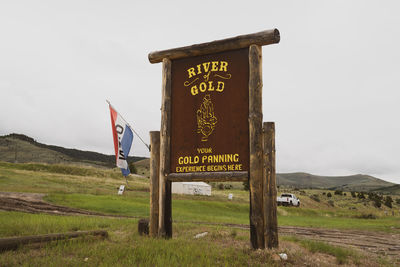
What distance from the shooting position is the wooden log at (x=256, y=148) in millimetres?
7086

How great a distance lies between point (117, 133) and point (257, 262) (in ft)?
33.5

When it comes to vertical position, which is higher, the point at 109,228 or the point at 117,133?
the point at 117,133

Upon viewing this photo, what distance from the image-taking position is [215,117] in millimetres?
8156

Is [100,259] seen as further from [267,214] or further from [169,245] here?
[267,214]

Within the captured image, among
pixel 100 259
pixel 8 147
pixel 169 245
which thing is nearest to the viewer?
pixel 100 259

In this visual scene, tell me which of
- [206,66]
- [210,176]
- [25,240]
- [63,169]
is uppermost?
[206,66]

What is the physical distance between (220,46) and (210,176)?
3.33m

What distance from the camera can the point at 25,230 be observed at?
8758 millimetres

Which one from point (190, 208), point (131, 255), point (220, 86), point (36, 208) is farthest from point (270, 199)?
point (190, 208)

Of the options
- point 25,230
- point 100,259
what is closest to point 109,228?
point 25,230

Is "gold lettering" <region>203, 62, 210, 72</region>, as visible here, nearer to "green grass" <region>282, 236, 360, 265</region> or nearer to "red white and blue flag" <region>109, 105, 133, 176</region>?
"green grass" <region>282, 236, 360, 265</region>

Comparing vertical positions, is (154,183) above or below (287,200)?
above

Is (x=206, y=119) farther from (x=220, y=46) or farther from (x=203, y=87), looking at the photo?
(x=220, y=46)

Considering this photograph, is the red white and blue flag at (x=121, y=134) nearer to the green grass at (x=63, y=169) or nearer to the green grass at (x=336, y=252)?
the green grass at (x=336, y=252)
